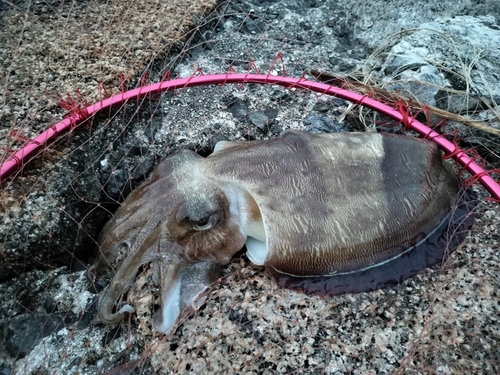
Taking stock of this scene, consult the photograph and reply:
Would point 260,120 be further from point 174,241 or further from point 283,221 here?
point 174,241

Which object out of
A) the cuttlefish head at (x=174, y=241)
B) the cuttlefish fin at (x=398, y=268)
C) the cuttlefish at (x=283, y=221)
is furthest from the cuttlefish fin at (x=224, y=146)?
the cuttlefish fin at (x=398, y=268)

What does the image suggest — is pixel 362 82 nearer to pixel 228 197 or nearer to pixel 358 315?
pixel 228 197

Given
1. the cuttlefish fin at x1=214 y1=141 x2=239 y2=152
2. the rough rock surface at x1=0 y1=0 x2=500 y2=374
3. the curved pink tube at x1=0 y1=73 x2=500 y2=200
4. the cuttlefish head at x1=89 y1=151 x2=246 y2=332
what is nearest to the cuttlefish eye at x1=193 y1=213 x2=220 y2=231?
the cuttlefish head at x1=89 y1=151 x2=246 y2=332

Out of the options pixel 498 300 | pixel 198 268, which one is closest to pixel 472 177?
pixel 498 300

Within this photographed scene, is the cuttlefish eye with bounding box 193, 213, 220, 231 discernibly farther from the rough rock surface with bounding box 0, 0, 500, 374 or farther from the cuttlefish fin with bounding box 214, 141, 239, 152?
the cuttlefish fin with bounding box 214, 141, 239, 152

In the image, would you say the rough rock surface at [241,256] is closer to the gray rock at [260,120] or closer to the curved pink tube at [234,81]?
the gray rock at [260,120]

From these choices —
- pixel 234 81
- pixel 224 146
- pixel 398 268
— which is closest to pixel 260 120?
pixel 234 81
